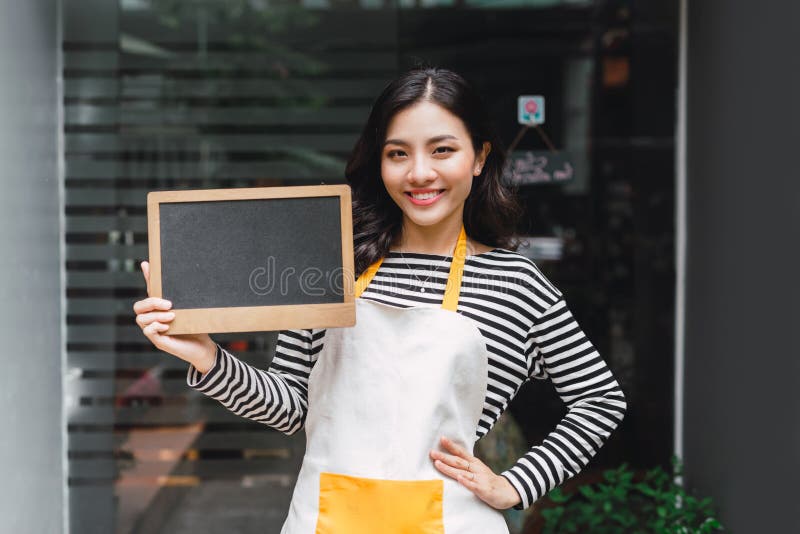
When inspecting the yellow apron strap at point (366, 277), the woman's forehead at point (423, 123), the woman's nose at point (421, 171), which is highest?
the woman's forehead at point (423, 123)

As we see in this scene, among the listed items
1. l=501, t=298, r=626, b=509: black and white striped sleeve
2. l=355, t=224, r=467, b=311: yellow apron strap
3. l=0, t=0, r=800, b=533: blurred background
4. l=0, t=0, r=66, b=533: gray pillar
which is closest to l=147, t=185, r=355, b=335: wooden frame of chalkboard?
l=355, t=224, r=467, b=311: yellow apron strap

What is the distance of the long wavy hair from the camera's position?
1731 mm

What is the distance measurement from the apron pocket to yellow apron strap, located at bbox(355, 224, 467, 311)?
378 mm

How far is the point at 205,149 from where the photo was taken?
3.27 meters

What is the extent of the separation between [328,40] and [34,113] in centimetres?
113

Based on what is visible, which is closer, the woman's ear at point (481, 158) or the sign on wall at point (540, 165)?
the woman's ear at point (481, 158)

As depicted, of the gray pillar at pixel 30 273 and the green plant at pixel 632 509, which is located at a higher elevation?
the gray pillar at pixel 30 273

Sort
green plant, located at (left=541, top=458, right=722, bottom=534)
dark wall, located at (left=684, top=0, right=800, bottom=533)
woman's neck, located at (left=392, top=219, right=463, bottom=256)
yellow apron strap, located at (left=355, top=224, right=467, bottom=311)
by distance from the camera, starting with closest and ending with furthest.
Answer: yellow apron strap, located at (left=355, top=224, right=467, bottom=311)
woman's neck, located at (left=392, top=219, right=463, bottom=256)
dark wall, located at (left=684, top=0, right=800, bottom=533)
green plant, located at (left=541, top=458, right=722, bottom=534)

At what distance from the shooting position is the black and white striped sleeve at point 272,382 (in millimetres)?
1683

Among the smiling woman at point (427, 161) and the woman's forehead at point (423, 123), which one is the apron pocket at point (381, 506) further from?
the woman's forehead at point (423, 123)

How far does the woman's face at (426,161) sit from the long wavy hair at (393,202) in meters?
0.02

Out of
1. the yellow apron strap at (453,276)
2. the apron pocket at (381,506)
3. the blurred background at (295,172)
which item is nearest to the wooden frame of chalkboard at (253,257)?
the yellow apron strap at (453,276)

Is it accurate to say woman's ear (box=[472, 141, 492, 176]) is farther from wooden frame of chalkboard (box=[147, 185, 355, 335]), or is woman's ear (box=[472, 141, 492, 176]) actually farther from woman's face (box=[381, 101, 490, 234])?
wooden frame of chalkboard (box=[147, 185, 355, 335])

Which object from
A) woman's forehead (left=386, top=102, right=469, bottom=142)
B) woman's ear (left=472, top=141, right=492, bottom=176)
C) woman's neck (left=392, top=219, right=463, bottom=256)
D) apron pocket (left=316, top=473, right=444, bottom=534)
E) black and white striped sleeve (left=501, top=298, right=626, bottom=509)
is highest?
woman's forehead (left=386, top=102, right=469, bottom=142)
